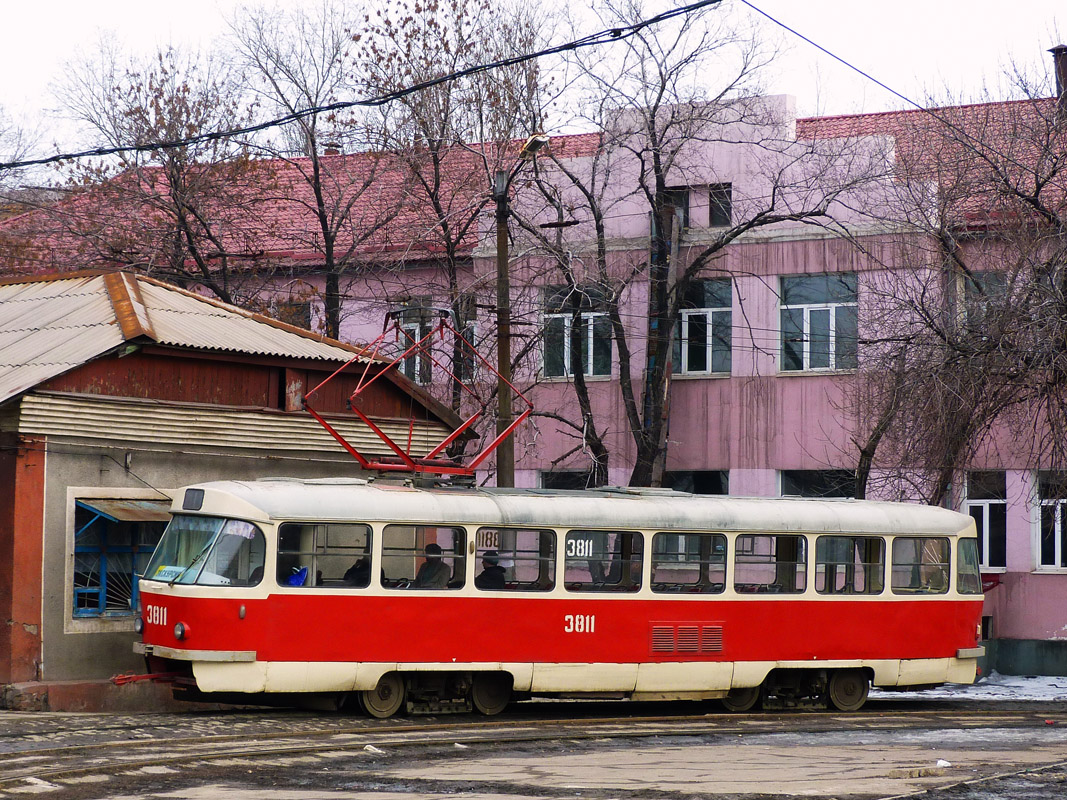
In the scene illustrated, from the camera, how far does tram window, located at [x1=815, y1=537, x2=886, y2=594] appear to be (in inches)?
663

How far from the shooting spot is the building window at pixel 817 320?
80.9 ft

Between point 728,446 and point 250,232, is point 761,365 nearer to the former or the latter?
point 728,446

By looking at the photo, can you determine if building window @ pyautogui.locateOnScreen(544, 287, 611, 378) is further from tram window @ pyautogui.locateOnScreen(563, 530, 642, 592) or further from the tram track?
the tram track

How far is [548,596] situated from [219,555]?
3533 millimetres

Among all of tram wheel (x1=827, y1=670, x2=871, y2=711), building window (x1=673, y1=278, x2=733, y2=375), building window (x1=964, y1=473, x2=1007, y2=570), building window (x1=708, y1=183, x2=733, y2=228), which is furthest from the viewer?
building window (x1=673, y1=278, x2=733, y2=375)

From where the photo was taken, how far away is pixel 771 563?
16.6 metres

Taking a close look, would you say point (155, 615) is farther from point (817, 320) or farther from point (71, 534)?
point (817, 320)

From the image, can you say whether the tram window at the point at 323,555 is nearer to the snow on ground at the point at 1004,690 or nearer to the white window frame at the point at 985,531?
the snow on ground at the point at 1004,690

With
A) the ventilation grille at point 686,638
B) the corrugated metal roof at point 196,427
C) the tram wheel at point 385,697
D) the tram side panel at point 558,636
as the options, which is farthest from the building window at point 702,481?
the tram wheel at point 385,697

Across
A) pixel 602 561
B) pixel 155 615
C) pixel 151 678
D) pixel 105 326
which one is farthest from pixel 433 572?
pixel 105 326

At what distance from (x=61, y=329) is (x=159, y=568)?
158 inches

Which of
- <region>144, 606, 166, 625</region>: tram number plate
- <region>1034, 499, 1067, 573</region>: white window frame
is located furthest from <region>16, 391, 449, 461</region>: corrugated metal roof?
<region>1034, 499, 1067, 573</region>: white window frame

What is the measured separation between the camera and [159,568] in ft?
48.2

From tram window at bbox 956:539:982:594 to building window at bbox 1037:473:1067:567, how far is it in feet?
5.81
